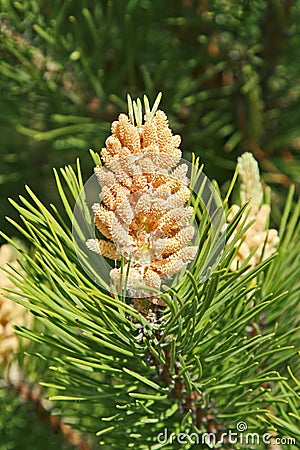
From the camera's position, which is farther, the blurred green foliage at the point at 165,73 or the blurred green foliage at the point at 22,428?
the blurred green foliage at the point at 165,73

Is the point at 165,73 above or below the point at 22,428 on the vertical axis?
above

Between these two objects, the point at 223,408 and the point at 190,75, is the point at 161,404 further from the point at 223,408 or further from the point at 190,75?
the point at 190,75

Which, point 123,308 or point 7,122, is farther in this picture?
point 7,122

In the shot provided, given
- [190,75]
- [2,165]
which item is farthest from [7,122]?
[190,75]

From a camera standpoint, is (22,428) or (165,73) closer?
(22,428)

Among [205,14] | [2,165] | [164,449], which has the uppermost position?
[205,14]

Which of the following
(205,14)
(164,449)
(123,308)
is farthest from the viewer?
(205,14)

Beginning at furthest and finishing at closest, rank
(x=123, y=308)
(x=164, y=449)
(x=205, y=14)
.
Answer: (x=205, y=14) < (x=164, y=449) < (x=123, y=308)

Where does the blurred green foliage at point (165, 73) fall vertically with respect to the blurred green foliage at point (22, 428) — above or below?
above
